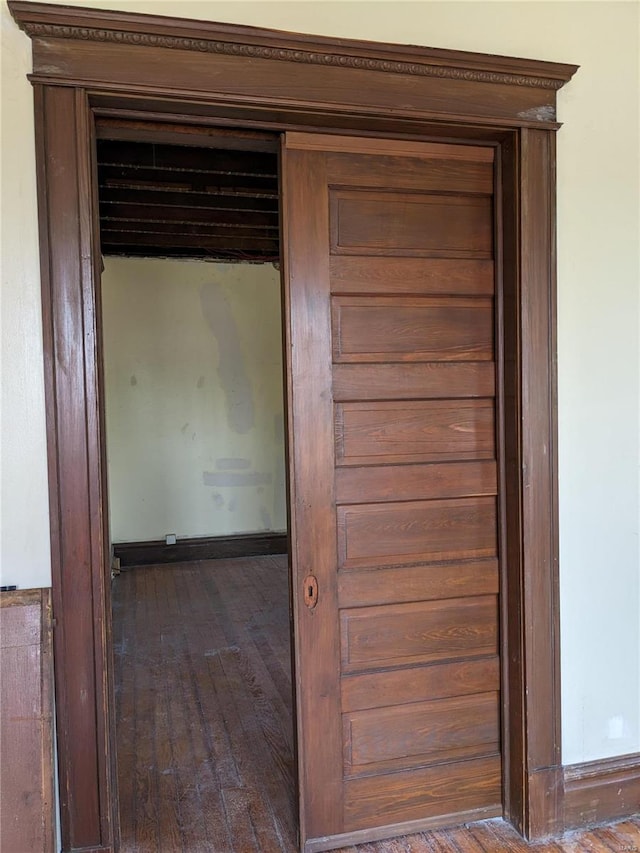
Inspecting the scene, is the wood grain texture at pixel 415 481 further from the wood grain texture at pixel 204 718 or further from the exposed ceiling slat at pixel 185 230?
the exposed ceiling slat at pixel 185 230

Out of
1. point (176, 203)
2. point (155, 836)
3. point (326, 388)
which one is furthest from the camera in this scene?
point (176, 203)

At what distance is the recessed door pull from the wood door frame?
62cm

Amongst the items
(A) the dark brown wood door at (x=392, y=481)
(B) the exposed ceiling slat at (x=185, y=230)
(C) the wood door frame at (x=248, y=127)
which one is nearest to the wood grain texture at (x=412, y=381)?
(A) the dark brown wood door at (x=392, y=481)

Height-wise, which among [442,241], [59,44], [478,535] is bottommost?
[478,535]

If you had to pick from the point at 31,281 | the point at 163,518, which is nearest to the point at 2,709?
the point at 31,281

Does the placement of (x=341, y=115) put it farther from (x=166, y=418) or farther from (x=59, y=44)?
(x=166, y=418)

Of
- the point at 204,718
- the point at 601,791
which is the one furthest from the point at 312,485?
the point at 204,718

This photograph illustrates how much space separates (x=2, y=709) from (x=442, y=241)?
191 cm

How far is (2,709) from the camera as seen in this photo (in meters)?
1.68

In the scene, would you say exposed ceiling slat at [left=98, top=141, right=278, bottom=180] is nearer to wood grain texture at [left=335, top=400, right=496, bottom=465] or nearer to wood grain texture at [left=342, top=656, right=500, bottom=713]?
wood grain texture at [left=335, top=400, right=496, bottom=465]

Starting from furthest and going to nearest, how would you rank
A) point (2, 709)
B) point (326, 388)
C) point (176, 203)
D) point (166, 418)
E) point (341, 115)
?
point (166, 418)
point (176, 203)
point (326, 388)
point (341, 115)
point (2, 709)

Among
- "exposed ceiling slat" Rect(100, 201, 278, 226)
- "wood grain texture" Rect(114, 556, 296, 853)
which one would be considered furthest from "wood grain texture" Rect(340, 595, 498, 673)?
"exposed ceiling slat" Rect(100, 201, 278, 226)

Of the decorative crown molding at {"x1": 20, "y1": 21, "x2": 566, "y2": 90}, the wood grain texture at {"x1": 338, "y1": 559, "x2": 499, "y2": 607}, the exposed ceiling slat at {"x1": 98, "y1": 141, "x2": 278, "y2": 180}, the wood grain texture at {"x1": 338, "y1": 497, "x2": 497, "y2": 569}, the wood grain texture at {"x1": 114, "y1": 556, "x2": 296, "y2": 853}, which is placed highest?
A: the exposed ceiling slat at {"x1": 98, "y1": 141, "x2": 278, "y2": 180}

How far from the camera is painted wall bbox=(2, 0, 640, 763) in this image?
6.68ft
